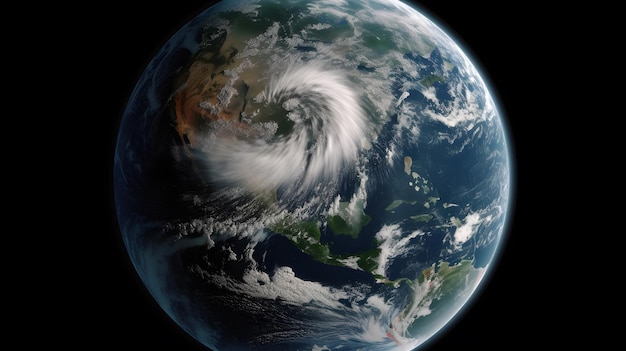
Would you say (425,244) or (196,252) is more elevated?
(425,244)

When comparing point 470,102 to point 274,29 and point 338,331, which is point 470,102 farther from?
point 338,331

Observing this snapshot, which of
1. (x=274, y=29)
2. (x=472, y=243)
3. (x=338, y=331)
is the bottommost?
(x=338, y=331)

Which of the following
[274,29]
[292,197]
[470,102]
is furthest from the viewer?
[470,102]

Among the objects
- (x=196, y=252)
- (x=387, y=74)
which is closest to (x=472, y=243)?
(x=387, y=74)

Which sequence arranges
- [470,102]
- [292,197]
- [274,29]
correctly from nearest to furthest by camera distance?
[292,197] < [274,29] < [470,102]

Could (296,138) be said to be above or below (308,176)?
above
